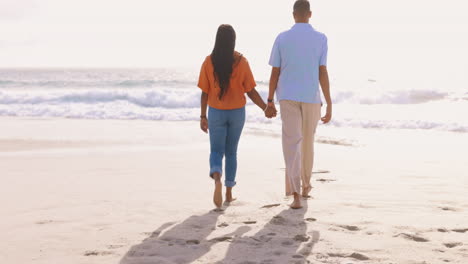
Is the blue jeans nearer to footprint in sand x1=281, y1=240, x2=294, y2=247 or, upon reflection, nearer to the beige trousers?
the beige trousers

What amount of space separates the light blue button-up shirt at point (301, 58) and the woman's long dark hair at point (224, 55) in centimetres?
43

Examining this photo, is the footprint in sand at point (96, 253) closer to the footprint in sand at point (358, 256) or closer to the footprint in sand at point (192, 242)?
the footprint in sand at point (192, 242)

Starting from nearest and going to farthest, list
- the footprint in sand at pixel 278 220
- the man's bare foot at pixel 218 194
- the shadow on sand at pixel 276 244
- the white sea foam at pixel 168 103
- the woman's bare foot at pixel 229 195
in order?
the shadow on sand at pixel 276 244 → the footprint in sand at pixel 278 220 → the man's bare foot at pixel 218 194 → the woman's bare foot at pixel 229 195 → the white sea foam at pixel 168 103

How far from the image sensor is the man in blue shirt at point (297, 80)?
4.88 m

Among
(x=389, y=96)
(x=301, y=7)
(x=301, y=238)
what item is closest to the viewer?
(x=301, y=238)

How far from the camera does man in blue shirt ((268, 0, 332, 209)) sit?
4875mm

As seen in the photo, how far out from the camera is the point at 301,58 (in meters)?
4.88

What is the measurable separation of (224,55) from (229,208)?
1432 mm

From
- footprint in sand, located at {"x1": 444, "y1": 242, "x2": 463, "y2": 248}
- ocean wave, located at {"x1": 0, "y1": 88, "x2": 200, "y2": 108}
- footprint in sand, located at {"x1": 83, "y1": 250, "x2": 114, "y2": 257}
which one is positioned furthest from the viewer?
ocean wave, located at {"x1": 0, "y1": 88, "x2": 200, "y2": 108}

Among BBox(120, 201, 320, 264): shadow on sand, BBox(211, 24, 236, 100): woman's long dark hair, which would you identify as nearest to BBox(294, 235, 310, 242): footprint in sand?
BBox(120, 201, 320, 264): shadow on sand

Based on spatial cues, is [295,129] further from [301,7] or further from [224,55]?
[301,7]

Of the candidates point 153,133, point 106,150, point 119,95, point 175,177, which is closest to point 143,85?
point 119,95

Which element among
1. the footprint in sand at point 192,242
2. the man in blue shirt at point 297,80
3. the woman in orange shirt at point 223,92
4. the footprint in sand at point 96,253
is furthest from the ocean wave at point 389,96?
the footprint in sand at point 96,253

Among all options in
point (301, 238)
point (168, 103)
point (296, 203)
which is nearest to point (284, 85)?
point (296, 203)
